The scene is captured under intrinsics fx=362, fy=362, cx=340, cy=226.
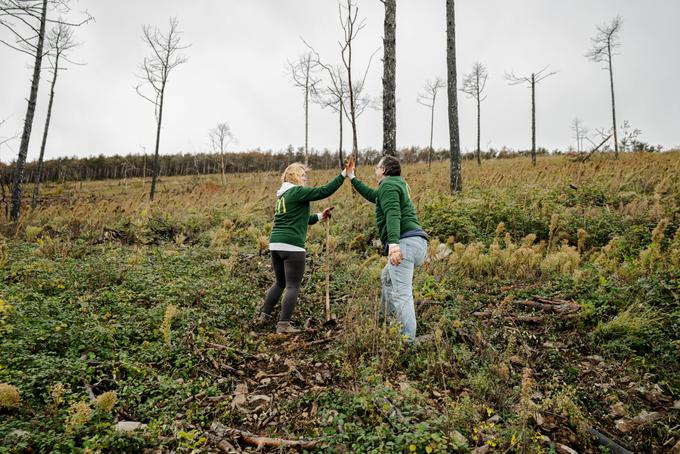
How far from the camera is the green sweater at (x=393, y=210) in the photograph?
3.89 meters

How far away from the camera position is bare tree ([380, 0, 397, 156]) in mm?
8711

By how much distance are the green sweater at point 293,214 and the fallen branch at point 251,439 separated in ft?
6.91

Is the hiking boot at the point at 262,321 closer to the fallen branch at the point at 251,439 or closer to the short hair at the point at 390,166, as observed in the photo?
the fallen branch at the point at 251,439

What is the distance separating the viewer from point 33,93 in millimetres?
12617

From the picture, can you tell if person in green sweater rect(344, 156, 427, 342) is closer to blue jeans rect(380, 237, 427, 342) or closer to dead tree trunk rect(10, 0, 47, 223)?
blue jeans rect(380, 237, 427, 342)

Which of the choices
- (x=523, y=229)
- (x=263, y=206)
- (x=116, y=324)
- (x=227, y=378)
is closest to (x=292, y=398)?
(x=227, y=378)

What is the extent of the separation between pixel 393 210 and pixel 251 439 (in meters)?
2.50

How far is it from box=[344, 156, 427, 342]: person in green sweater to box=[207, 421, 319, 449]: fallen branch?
5.17ft

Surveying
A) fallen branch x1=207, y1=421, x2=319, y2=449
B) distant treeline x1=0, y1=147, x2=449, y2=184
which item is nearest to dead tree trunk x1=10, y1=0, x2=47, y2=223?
fallen branch x1=207, y1=421, x2=319, y2=449

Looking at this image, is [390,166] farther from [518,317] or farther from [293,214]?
[518,317]

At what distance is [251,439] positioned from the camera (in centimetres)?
284

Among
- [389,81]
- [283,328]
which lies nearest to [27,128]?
[389,81]

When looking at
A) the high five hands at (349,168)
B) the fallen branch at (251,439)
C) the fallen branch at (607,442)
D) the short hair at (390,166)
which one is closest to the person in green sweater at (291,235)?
the high five hands at (349,168)

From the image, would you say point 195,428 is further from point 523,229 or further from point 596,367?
point 523,229
